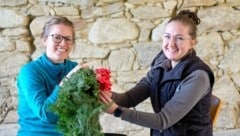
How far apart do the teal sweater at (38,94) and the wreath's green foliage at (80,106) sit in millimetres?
114

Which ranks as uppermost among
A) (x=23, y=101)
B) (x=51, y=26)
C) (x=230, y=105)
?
(x=51, y=26)

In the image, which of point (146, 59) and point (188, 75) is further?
point (146, 59)

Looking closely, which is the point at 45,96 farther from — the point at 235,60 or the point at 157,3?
the point at 235,60

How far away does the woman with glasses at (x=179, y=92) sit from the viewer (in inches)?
66.2

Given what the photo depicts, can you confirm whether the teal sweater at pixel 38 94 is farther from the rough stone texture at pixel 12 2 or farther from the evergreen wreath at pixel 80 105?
the rough stone texture at pixel 12 2

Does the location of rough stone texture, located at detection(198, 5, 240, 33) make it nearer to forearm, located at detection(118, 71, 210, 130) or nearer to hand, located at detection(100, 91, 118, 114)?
forearm, located at detection(118, 71, 210, 130)

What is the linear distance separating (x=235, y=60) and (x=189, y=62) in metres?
1.57

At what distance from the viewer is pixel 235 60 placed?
324 centimetres

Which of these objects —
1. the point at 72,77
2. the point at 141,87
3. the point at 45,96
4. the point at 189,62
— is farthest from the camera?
the point at 141,87

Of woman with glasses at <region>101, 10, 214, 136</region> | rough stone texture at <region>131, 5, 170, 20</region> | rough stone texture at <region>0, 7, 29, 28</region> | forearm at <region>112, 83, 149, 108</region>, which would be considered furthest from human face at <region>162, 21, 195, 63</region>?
rough stone texture at <region>0, 7, 29, 28</region>

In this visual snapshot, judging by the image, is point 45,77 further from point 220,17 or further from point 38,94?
point 220,17

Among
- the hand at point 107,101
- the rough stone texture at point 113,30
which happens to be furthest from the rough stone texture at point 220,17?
the hand at point 107,101

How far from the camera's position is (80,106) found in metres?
1.50

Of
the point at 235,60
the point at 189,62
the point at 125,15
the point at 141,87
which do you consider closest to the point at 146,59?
the point at 125,15
